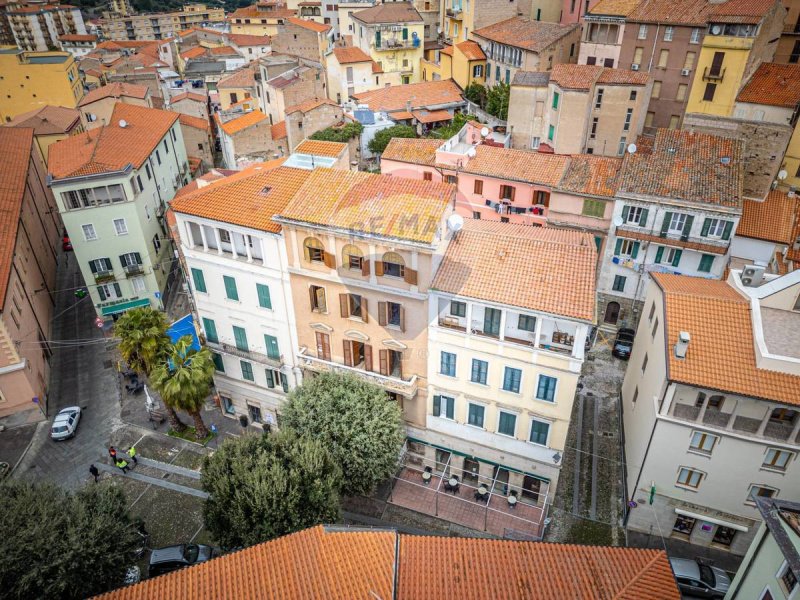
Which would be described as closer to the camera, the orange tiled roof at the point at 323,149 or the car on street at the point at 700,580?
the car on street at the point at 700,580

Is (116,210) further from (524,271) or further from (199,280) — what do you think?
(524,271)

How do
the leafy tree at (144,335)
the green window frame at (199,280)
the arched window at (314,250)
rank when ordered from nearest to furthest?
the arched window at (314,250) → the leafy tree at (144,335) → the green window frame at (199,280)

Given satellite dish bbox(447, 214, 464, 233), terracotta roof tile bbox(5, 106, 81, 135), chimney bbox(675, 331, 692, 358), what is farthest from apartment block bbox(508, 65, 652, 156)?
terracotta roof tile bbox(5, 106, 81, 135)

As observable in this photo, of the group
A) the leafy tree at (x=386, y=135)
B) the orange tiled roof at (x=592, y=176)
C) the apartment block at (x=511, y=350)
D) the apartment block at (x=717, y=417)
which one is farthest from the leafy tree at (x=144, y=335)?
the leafy tree at (x=386, y=135)

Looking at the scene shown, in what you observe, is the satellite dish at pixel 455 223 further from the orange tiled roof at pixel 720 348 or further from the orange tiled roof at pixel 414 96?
the orange tiled roof at pixel 414 96

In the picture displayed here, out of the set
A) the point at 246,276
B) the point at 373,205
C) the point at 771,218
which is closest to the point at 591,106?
the point at 771,218

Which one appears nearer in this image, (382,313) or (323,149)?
(382,313)

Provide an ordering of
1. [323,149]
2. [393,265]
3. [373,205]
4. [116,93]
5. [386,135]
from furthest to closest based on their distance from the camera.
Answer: [116,93], [386,135], [323,149], [373,205], [393,265]

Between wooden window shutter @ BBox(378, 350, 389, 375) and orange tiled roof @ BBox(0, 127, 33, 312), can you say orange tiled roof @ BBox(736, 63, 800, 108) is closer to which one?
wooden window shutter @ BBox(378, 350, 389, 375)
